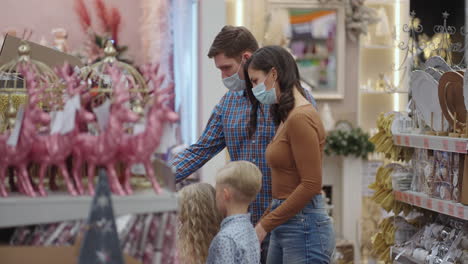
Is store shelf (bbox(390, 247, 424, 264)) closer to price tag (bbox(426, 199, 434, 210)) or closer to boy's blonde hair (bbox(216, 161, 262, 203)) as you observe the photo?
price tag (bbox(426, 199, 434, 210))

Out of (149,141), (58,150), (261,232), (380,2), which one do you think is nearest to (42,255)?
(58,150)

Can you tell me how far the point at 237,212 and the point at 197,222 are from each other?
21cm

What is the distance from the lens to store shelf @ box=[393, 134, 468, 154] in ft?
10.2

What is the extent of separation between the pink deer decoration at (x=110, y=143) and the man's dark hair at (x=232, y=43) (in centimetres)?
155

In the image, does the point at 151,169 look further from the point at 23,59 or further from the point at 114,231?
the point at 23,59

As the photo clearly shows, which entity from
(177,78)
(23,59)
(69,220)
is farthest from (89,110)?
(177,78)

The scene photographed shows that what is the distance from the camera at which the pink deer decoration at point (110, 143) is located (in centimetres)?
168

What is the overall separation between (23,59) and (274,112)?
1.30m

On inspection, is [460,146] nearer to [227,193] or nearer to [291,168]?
[291,168]

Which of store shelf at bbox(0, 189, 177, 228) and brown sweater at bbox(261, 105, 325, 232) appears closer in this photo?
store shelf at bbox(0, 189, 177, 228)

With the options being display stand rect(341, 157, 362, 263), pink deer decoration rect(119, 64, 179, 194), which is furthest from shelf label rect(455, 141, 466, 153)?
display stand rect(341, 157, 362, 263)

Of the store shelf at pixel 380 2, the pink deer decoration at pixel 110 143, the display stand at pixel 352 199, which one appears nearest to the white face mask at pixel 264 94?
the pink deer decoration at pixel 110 143

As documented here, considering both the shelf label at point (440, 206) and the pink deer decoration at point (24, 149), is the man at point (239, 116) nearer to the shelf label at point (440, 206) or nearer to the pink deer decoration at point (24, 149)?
the shelf label at point (440, 206)

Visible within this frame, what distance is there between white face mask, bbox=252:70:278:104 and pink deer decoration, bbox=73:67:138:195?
122 centimetres
